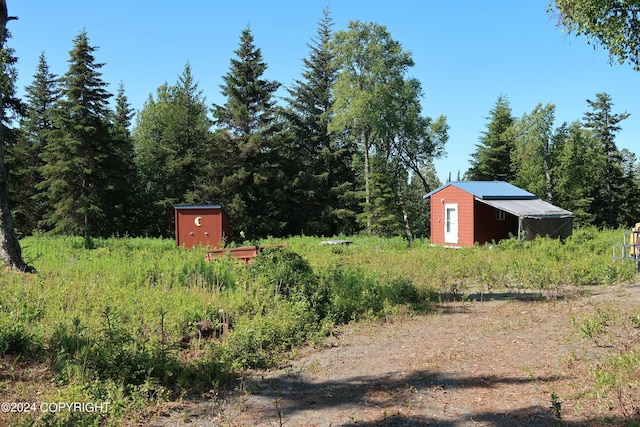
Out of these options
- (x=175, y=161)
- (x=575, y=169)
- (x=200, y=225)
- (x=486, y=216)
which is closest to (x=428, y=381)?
(x=200, y=225)

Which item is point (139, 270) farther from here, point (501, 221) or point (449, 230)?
point (501, 221)

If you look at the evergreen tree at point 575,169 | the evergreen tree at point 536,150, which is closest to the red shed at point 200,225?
the evergreen tree at point 536,150

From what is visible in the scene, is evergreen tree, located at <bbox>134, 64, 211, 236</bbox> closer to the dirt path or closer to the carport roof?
the carport roof

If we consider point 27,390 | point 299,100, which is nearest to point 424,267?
point 27,390

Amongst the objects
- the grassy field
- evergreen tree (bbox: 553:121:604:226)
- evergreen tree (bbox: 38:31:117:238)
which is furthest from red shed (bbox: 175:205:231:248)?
evergreen tree (bbox: 553:121:604:226)

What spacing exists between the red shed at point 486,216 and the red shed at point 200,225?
12076 mm

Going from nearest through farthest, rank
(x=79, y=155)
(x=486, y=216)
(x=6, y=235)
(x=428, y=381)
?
1. (x=428, y=381)
2. (x=6, y=235)
3. (x=486, y=216)
4. (x=79, y=155)

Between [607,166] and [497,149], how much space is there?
34.9 feet

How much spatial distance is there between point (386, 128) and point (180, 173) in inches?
654

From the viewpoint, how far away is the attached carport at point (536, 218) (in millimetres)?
21906

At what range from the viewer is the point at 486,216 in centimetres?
2400

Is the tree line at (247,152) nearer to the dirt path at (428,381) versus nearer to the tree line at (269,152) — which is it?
the tree line at (269,152)

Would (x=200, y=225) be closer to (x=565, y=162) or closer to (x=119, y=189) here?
(x=119, y=189)

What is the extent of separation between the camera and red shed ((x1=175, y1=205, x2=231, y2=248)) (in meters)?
20.1
